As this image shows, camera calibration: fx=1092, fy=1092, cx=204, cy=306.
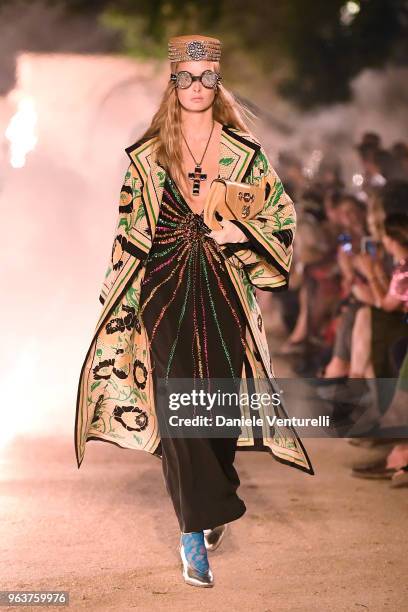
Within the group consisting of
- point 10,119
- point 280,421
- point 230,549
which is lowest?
point 230,549

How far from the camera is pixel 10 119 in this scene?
664cm

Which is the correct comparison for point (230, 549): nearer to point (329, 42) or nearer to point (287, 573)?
point (287, 573)

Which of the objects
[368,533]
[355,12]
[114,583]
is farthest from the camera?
[355,12]

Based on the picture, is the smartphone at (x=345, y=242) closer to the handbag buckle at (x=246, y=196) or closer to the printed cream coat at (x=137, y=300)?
the printed cream coat at (x=137, y=300)

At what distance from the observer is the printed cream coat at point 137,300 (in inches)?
144

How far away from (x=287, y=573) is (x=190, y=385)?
0.68 metres

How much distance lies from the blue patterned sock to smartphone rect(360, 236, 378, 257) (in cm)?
313

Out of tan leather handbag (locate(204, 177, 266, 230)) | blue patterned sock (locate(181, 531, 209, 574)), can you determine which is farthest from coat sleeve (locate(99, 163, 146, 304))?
blue patterned sock (locate(181, 531, 209, 574))

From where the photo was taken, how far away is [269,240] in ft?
11.9

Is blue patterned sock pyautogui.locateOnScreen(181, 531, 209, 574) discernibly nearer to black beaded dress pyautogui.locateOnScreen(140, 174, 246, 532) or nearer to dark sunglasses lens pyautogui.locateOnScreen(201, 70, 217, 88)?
black beaded dress pyautogui.locateOnScreen(140, 174, 246, 532)

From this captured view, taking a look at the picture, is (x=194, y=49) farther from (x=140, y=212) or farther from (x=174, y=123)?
(x=140, y=212)

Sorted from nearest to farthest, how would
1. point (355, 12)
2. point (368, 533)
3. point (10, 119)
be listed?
1. point (368, 533)
2. point (10, 119)
3. point (355, 12)

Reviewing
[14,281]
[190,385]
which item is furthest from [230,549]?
[14,281]

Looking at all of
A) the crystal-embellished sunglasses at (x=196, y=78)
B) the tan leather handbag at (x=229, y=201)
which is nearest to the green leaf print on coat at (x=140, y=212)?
the tan leather handbag at (x=229, y=201)
